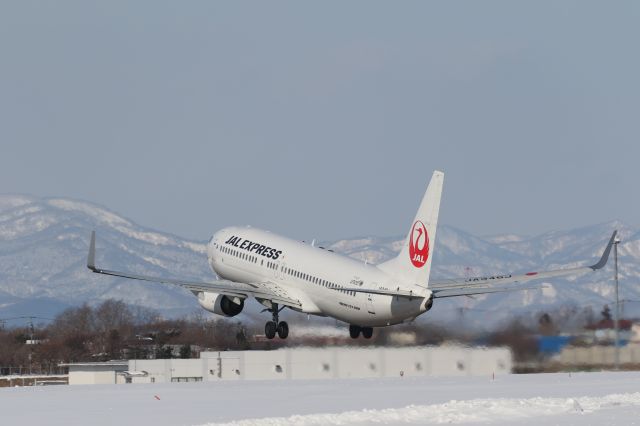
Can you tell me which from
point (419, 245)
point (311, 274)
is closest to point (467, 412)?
point (419, 245)

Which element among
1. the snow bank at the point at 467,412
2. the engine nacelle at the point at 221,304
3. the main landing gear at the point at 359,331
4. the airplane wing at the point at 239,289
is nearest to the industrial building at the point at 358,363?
the main landing gear at the point at 359,331

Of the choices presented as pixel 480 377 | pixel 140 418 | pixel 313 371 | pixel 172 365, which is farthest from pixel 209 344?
pixel 140 418

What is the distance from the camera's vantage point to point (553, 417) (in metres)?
59.2

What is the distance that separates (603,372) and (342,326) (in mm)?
14061

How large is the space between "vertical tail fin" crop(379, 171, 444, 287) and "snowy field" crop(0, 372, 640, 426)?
5.46 metres

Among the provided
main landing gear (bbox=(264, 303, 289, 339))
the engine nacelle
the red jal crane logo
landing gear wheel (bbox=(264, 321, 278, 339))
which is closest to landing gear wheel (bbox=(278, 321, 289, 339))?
main landing gear (bbox=(264, 303, 289, 339))

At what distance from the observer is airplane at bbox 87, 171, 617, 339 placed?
270 feet

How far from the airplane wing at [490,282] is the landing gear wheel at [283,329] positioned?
805 cm

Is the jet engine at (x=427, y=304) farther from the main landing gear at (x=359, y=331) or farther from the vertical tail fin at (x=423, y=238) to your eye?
the main landing gear at (x=359, y=331)

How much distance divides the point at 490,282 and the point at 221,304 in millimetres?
16209

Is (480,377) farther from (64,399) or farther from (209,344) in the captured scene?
(209,344)

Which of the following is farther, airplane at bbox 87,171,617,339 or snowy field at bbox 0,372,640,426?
airplane at bbox 87,171,617,339

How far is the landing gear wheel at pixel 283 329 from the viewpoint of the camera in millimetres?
91375

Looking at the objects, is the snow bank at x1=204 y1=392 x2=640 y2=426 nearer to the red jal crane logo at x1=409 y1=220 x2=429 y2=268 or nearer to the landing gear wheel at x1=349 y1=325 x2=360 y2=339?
the red jal crane logo at x1=409 y1=220 x2=429 y2=268
